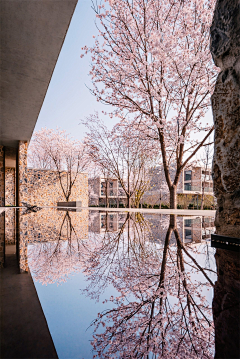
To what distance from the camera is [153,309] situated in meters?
→ 0.79

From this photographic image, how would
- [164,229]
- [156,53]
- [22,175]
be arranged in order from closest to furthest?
[164,229] → [156,53] → [22,175]

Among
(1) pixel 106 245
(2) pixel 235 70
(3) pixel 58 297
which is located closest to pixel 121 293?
(3) pixel 58 297

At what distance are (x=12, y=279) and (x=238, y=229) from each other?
179 cm

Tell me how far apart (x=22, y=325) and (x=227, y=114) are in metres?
2.08

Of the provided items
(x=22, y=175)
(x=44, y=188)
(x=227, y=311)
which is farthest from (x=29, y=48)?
(x=44, y=188)

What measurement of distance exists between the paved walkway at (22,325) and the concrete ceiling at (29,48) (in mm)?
3603

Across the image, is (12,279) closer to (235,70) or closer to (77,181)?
(235,70)

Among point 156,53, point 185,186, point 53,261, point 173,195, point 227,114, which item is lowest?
point 53,261

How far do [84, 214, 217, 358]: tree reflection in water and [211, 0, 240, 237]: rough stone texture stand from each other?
2.53 feet

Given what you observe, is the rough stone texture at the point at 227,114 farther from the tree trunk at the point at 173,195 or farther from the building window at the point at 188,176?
the building window at the point at 188,176

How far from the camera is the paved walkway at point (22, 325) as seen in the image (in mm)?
543

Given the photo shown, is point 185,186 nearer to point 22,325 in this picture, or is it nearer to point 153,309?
point 153,309

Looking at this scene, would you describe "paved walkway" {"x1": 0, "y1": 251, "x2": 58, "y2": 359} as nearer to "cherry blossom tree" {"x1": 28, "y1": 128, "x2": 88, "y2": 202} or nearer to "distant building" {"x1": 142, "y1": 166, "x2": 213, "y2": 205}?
"cherry blossom tree" {"x1": 28, "y1": 128, "x2": 88, "y2": 202}

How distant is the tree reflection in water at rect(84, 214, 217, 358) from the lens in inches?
23.2
